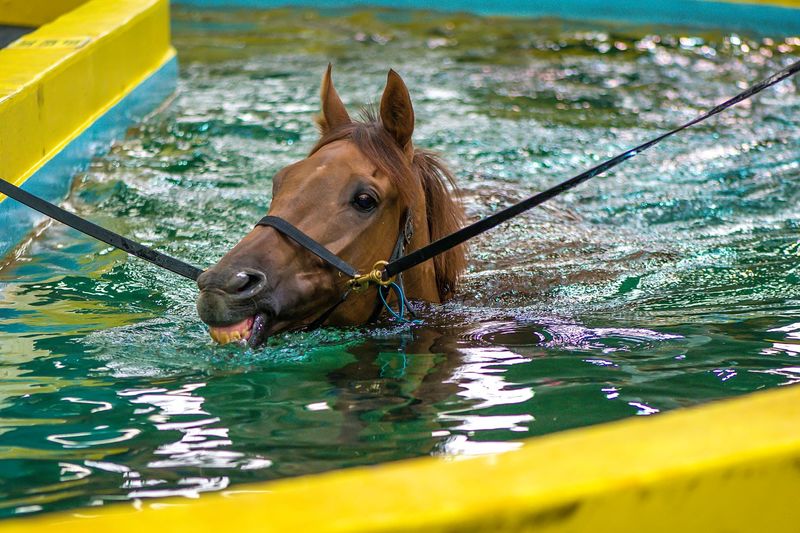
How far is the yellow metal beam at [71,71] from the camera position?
17.4 feet

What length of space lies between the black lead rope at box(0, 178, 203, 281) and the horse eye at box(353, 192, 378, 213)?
2.10 ft

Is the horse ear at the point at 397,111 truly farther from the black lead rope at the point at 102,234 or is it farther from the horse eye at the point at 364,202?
the black lead rope at the point at 102,234

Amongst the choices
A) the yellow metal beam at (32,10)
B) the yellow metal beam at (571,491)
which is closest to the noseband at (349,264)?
the yellow metal beam at (571,491)

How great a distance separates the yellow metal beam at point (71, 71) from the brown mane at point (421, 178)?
2150mm

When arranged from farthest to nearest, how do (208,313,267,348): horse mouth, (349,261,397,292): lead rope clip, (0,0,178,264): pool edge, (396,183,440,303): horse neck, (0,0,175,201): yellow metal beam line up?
(0,0,175,201): yellow metal beam < (0,0,178,264): pool edge < (396,183,440,303): horse neck < (349,261,397,292): lead rope clip < (208,313,267,348): horse mouth

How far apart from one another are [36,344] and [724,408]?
245 cm

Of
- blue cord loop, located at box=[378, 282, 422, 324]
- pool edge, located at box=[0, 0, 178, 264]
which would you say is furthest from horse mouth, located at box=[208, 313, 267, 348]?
pool edge, located at box=[0, 0, 178, 264]

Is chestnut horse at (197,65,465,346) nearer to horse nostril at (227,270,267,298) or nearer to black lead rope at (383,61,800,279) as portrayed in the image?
horse nostril at (227,270,267,298)

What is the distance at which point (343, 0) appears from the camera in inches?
515

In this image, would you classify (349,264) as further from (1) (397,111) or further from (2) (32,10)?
(2) (32,10)

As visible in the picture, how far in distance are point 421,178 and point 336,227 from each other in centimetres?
52

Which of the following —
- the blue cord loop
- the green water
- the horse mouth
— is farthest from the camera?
the blue cord loop

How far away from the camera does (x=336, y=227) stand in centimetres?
328

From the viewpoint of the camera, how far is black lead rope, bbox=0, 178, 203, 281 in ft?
11.8
